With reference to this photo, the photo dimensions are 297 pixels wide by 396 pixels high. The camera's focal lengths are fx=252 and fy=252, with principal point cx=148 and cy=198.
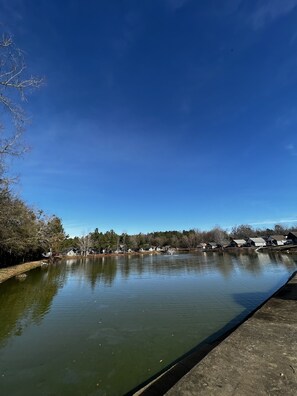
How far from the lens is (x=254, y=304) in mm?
15023

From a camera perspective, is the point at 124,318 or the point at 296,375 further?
the point at 124,318

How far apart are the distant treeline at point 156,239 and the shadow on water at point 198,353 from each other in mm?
94653

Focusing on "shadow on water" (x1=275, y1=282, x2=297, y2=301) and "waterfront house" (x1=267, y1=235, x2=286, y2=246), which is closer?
"shadow on water" (x1=275, y1=282, x2=297, y2=301)

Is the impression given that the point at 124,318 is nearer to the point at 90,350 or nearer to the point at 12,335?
the point at 90,350

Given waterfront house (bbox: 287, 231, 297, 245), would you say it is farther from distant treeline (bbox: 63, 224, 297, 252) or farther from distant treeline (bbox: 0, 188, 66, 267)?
distant treeline (bbox: 0, 188, 66, 267)

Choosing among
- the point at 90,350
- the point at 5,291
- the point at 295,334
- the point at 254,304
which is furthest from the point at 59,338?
the point at 5,291

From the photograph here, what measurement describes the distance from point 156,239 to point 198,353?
136108 mm

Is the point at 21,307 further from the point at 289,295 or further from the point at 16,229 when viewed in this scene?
the point at 16,229

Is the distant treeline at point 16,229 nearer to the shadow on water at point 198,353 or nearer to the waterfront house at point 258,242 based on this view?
the shadow on water at point 198,353

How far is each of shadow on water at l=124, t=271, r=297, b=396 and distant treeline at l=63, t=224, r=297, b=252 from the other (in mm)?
94653

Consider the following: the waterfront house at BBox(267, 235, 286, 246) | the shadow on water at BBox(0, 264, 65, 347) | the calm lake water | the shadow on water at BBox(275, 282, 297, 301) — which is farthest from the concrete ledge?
the waterfront house at BBox(267, 235, 286, 246)

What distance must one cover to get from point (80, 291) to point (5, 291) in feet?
22.4

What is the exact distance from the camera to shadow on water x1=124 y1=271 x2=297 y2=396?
18.9ft

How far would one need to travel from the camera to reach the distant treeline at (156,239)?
366 ft
